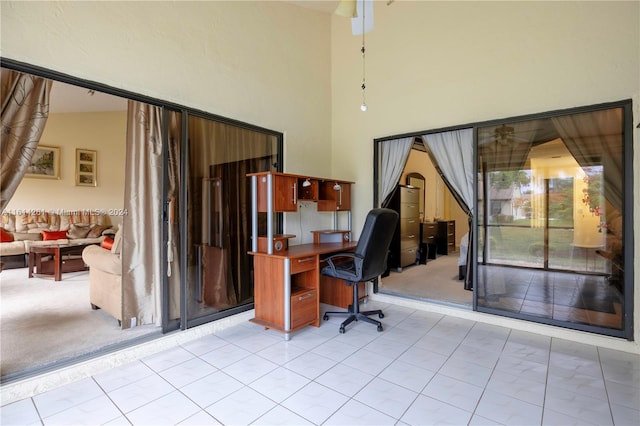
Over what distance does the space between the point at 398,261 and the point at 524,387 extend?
3.64 m

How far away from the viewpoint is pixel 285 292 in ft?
9.73

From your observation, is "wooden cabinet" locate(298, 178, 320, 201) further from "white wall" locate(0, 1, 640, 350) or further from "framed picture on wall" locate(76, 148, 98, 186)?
"framed picture on wall" locate(76, 148, 98, 186)

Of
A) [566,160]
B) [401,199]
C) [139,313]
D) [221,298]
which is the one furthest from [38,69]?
[401,199]

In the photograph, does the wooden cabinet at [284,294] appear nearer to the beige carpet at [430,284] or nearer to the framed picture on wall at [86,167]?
the beige carpet at [430,284]

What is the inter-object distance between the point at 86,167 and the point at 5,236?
82.7 inches

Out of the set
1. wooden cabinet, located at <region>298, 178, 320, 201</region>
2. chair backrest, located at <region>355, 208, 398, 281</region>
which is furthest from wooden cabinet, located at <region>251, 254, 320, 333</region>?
wooden cabinet, located at <region>298, 178, 320, 201</region>

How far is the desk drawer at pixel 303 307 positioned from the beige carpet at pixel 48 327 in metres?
1.33

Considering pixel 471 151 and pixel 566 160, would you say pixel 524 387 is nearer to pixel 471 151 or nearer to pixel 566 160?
pixel 566 160

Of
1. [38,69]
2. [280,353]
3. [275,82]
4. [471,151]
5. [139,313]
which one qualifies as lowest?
[280,353]

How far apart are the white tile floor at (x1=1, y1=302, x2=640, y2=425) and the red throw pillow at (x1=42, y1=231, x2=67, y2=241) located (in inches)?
210

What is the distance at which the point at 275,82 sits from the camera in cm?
384

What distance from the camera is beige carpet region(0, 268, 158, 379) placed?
8.18 ft

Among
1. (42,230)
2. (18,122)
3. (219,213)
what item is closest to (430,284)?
(219,213)

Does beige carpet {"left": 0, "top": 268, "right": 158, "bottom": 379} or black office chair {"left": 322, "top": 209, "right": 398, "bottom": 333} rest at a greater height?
black office chair {"left": 322, "top": 209, "right": 398, "bottom": 333}
